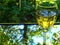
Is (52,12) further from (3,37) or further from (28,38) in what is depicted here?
(3,37)

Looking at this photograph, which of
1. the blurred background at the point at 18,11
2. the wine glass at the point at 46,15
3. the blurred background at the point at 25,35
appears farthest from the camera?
the blurred background at the point at 18,11

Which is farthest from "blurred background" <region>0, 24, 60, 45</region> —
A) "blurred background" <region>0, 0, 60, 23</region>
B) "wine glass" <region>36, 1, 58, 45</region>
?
"blurred background" <region>0, 0, 60, 23</region>

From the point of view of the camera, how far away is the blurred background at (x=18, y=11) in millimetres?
2688

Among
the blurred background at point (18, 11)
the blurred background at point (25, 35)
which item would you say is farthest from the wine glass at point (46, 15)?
the blurred background at point (18, 11)

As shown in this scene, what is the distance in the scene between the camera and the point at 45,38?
204cm

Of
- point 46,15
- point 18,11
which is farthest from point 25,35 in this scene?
point 18,11

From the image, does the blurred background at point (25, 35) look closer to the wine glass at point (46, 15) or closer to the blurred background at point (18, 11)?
the wine glass at point (46, 15)

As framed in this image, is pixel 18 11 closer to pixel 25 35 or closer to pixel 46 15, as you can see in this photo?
pixel 25 35

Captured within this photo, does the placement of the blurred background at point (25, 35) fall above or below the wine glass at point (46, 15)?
below

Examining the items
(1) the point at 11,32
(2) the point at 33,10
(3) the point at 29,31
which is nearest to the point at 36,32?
(3) the point at 29,31

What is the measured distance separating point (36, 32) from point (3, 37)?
35cm

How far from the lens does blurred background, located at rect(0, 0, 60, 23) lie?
269 cm

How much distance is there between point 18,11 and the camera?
2.73m

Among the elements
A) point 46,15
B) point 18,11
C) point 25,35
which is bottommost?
point 25,35
